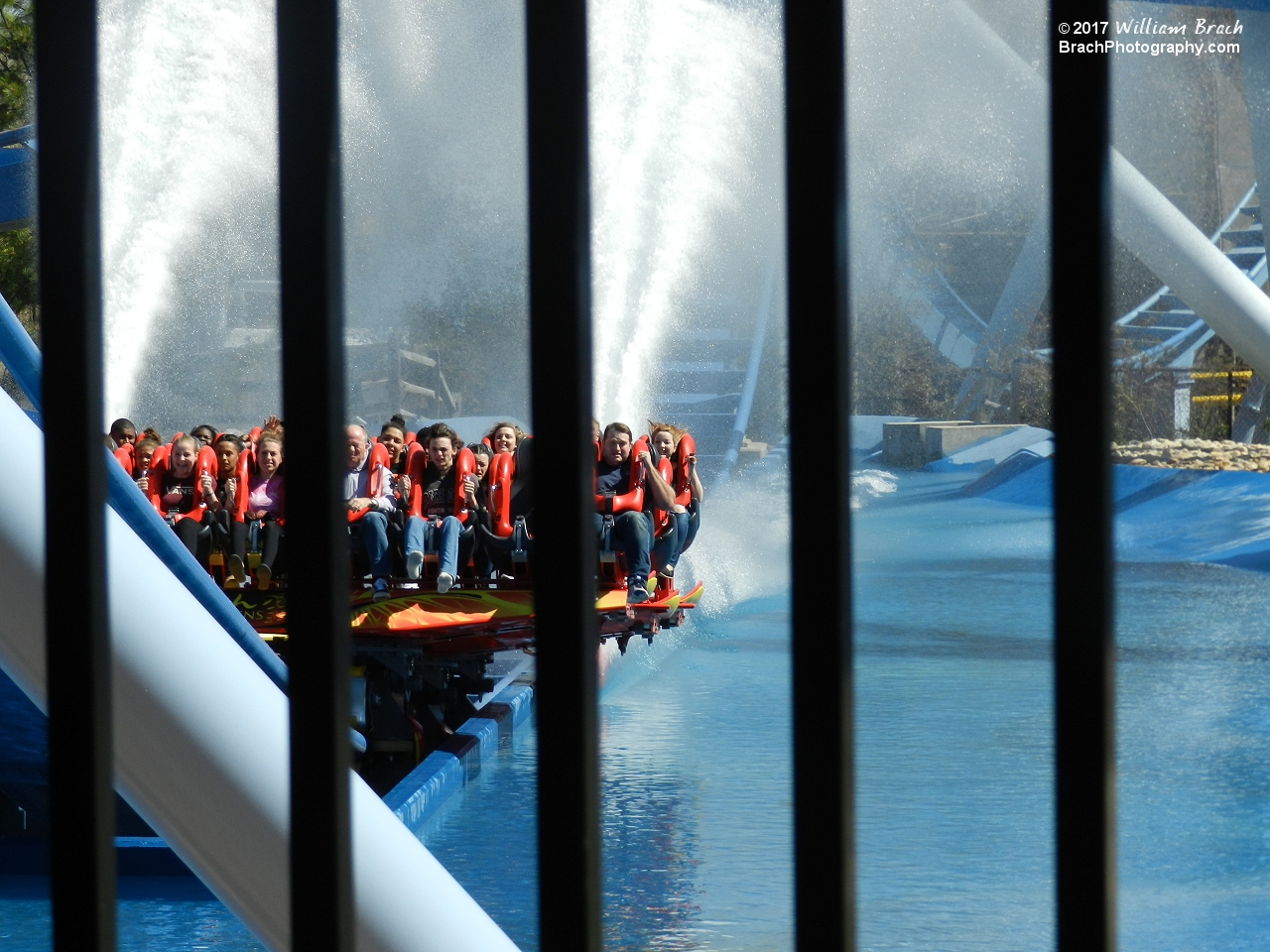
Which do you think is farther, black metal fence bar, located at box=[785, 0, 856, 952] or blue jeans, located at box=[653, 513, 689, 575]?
blue jeans, located at box=[653, 513, 689, 575]

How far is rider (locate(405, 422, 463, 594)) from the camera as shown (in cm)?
774

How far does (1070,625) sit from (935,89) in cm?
2695

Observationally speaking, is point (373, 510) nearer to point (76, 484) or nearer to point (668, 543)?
point (668, 543)

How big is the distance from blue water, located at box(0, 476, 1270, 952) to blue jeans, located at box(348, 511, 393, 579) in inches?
46.9

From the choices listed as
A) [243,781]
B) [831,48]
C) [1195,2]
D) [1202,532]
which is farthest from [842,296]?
[1202,532]

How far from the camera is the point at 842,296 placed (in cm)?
60

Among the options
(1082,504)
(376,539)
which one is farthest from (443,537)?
(1082,504)

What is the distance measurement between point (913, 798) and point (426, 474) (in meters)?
2.91

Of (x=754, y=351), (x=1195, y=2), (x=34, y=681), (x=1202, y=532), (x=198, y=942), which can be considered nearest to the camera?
(x=34, y=681)

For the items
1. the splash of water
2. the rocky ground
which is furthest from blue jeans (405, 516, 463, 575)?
the rocky ground

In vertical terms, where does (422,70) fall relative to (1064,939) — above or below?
above

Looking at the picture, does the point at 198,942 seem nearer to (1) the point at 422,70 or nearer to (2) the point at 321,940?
(2) the point at 321,940

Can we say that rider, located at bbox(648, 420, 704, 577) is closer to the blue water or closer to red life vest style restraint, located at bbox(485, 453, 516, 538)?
red life vest style restraint, located at bbox(485, 453, 516, 538)

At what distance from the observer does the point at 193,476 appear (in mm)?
8000
